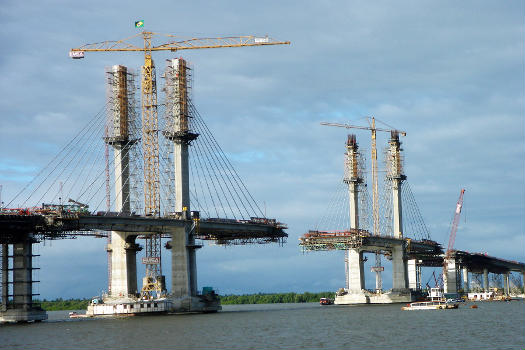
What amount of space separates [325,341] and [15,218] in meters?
69.5

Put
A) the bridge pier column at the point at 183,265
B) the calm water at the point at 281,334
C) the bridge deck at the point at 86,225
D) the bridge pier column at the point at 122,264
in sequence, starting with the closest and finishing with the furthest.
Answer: the calm water at the point at 281,334 < the bridge deck at the point at 86,225 < the bridge pier column at the point at 183,265 < the bridge pier column at the point at 122,264

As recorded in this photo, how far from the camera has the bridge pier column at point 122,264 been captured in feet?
611

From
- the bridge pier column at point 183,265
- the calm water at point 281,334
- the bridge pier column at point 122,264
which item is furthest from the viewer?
the bridge pier column at point 122,264

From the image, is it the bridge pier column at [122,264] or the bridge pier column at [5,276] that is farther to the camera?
the bridge pier column at [122,264]

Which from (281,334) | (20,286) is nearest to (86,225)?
(20,286)

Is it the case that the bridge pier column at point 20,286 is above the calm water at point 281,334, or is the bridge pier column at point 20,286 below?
above

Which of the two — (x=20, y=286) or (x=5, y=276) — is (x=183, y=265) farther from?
(x=5, y=276)

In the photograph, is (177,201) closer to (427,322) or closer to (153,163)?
(153,163)

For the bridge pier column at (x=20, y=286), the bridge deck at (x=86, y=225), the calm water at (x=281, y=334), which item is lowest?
the calm water at (x=281, y=334)

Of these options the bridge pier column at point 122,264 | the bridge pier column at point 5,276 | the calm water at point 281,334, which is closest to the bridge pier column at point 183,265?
the bridge pier column at point 122,264

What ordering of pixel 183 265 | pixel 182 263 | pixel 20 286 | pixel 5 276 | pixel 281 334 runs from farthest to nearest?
pixel 182 263
pixel 183 265
pixel 5 276
pixel 20 286
pixel 281 334

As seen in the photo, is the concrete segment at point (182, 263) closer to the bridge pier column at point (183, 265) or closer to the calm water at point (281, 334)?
the bridge pier column at point (183, 265)

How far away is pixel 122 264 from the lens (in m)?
186

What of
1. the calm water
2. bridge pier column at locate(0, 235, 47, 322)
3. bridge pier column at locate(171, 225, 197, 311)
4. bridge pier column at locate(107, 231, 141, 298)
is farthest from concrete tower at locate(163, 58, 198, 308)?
bridge pier column at locate(0, 235, 47, 322)
